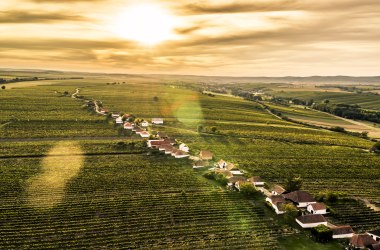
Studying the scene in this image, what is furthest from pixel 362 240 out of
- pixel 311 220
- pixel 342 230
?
pixel 311 220

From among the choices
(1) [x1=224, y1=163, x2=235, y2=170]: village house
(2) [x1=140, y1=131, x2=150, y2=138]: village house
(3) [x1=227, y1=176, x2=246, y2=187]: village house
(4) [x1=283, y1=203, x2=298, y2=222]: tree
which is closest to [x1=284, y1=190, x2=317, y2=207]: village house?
(4) [x1=283, y1=203, x2=298, y2=222]: tree

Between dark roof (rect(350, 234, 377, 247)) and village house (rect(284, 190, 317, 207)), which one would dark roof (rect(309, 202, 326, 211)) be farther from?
dark roof (rect(350, 234, 377, 247))

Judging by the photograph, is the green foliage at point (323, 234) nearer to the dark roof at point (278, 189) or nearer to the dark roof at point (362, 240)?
the dark roof at point (362, 240)

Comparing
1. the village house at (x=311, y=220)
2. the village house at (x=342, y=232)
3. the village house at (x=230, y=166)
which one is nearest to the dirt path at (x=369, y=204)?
the village house at (x=342, y=232)

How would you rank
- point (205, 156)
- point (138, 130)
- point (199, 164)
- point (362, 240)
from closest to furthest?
point (362, 240) → point (199, 164) → point (205, 156) → point (138, 130)

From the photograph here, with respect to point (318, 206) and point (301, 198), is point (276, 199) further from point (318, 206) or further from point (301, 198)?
point (318, 206)

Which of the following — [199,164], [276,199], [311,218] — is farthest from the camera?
[199,164]

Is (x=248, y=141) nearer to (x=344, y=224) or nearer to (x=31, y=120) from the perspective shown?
(x=344, y=224)
